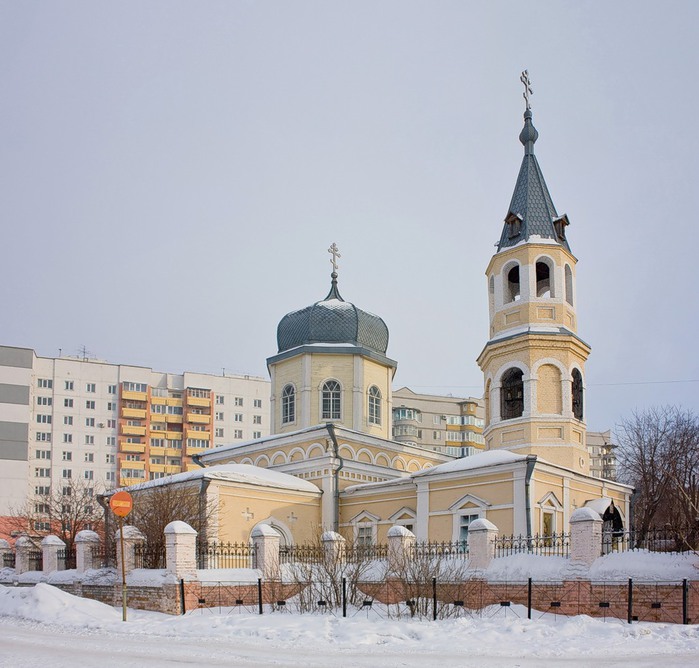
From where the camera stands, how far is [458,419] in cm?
7144

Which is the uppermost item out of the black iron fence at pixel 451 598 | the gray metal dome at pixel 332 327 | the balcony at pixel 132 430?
the gray metal dome at pixel 332 327

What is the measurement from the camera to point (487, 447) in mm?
24781

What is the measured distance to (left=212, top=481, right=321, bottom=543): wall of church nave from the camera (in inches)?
930

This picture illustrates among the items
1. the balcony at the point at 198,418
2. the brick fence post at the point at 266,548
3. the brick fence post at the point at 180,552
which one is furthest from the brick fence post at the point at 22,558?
the balcony at the point at 198,418

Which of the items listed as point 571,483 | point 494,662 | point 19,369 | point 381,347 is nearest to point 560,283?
point 571,483

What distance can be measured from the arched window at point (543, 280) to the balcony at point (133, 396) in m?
39.9

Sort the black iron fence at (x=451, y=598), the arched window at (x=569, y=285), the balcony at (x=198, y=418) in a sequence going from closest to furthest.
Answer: the black iron fence at (x=451, y=598)
the arched window at (x=569, y=285)
the balcony at (x=198, y=418)

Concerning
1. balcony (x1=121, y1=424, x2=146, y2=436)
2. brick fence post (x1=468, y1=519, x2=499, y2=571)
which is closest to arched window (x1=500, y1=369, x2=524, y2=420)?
brick fence post (x1=468, y1=519, x2=499, y2=571)

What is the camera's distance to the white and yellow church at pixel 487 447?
22469 mm

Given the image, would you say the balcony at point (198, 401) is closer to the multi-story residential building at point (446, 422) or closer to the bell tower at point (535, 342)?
the multi-story residential building at point (446, 422)

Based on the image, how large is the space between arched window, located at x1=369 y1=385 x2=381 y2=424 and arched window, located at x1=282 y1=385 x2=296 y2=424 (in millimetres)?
2670

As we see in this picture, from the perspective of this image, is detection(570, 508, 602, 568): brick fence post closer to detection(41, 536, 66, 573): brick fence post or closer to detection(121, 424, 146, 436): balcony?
detection(41, 536, 66, 573): brick fence post

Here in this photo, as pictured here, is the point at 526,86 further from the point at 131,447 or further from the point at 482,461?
the point at 131,447

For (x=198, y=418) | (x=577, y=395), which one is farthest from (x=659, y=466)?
(x=198, y=418)
